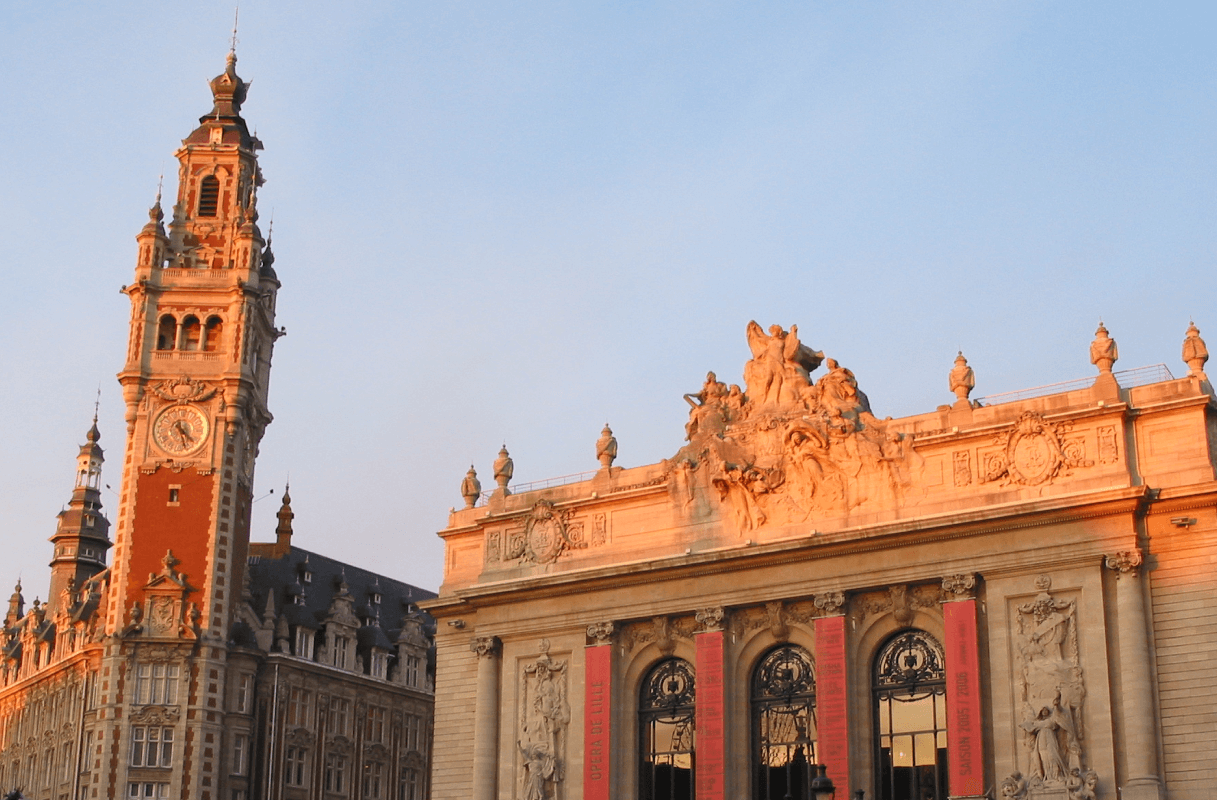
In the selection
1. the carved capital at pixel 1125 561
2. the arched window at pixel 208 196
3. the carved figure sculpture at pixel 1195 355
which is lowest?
the carved capital at pixel 1125 561

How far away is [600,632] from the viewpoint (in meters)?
49.0

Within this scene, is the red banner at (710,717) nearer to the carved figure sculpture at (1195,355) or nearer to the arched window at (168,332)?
the carved figure sculpture at (1195,355)

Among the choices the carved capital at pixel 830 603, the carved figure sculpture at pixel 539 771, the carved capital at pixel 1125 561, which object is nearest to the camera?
the carved capital at pixel 1125 561

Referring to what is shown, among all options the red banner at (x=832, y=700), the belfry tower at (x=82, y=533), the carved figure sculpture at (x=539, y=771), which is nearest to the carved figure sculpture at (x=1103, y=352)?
the red banner at (x=832, y=700)

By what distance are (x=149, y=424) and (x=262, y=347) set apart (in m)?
7.38

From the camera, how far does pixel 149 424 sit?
6769cm

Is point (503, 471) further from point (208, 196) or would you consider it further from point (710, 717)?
point (208, 196)

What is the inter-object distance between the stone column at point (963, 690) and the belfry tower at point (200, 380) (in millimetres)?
34554

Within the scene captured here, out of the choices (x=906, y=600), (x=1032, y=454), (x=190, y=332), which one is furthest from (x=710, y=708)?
(x=190, y=332)

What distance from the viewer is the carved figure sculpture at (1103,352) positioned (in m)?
43.6

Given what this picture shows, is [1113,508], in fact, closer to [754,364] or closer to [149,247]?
[754,364]

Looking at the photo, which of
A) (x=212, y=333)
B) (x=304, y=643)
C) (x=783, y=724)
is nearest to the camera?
(x=783, y=724)

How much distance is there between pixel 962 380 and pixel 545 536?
1456 centimetres

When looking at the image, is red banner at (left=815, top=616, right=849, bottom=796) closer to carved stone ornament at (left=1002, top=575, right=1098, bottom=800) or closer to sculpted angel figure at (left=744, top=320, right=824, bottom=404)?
carved stone ornament at (left=1002, top=575, right=1098, bottom=800)
